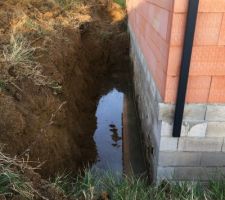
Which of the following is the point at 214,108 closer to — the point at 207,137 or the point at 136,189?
the point at 207,137

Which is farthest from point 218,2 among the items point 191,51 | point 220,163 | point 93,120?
point 93,120

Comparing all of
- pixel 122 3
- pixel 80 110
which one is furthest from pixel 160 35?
pixel 122 3

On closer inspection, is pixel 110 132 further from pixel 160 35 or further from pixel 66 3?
pixel 66 3

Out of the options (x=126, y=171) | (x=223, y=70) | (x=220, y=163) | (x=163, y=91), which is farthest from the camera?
(x=126, y=171)

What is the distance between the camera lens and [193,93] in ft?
11.2

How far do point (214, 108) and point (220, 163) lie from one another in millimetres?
714

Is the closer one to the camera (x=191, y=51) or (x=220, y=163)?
(x=191, y=51)

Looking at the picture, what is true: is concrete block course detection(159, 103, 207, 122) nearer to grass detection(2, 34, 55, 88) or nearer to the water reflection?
grass detection(2, 34, 55, 88)

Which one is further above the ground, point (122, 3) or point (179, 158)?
point (122, 3)

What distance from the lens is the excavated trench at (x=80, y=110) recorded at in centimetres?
382

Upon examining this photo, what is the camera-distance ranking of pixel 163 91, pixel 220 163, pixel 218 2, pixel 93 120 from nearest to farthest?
1. pixel 218 2
2. pixel 163 91
3. pixel 220 163
4. pixel 93 120

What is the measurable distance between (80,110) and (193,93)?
9.73 feet

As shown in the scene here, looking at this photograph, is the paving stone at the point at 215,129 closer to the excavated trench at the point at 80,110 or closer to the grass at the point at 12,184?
the excavated trench at the point at 80,110

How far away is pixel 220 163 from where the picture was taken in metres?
3.74
